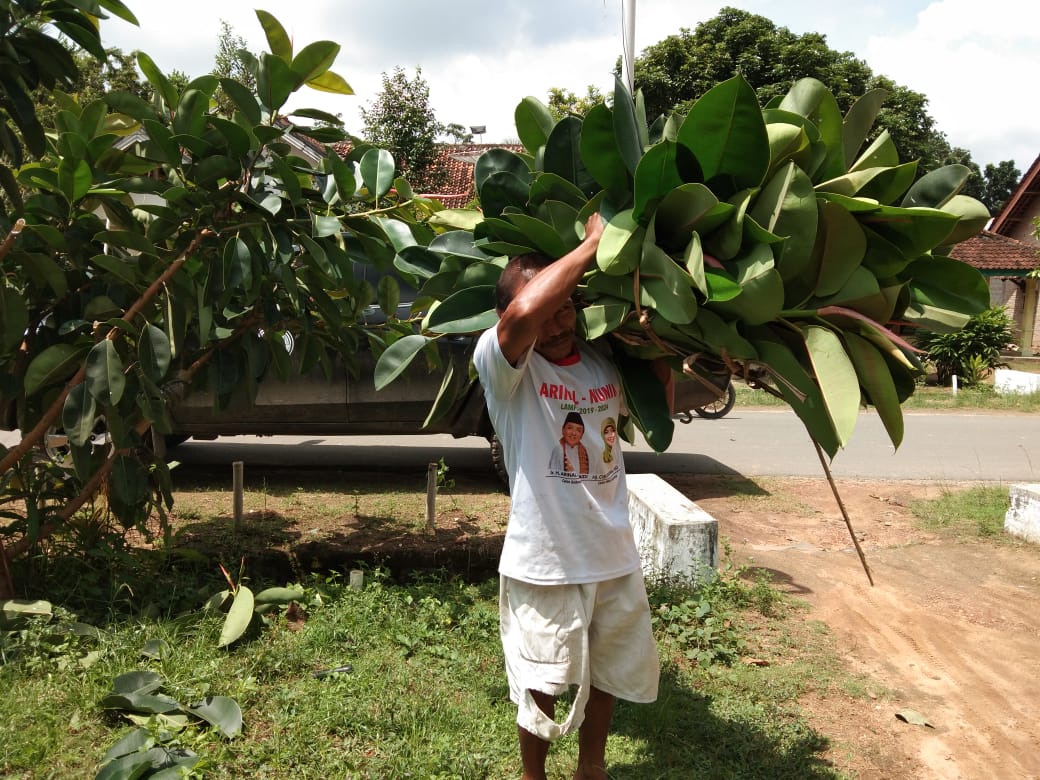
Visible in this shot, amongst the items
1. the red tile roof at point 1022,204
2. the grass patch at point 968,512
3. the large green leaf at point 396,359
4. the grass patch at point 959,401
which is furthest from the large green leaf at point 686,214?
the red tile roof at point 1022,204

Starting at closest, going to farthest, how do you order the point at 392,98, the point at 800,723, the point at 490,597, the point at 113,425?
the point at 800,723
the point at 113,425
the point at 490,597
the point at 392,98

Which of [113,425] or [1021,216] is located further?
[1021,216]

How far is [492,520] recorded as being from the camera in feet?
17.8

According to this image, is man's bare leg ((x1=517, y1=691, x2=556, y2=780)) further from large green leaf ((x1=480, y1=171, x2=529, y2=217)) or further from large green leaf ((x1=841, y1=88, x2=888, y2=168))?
large green leaf ((x1=841, y1=88, x2=888, y2=168))

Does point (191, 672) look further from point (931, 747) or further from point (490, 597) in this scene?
point (931, 747)

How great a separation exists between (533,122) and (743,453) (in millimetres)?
6770

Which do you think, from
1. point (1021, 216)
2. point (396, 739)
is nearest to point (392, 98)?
point (396, 739)

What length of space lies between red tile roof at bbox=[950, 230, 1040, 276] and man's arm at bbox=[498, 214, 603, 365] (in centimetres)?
2131

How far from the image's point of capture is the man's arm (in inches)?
78.7

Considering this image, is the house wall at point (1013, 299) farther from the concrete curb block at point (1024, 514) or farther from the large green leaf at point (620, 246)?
the large green leaf at point (620, 246)

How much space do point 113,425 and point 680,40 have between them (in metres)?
19.6

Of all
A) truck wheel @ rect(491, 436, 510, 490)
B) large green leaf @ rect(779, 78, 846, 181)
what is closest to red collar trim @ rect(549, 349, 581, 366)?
large green leaf @ rect(779, 78, 846, 181)

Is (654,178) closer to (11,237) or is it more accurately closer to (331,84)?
(331,84)

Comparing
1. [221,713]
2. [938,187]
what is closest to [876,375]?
[938,187]
